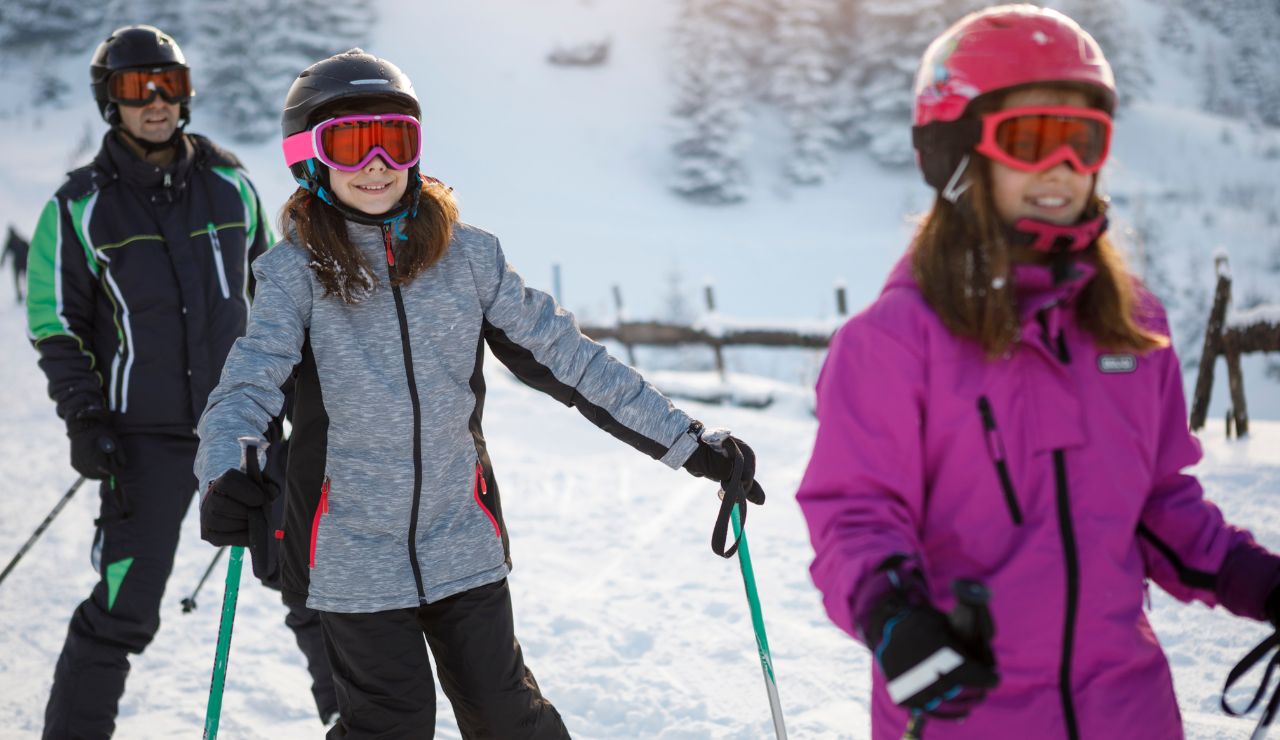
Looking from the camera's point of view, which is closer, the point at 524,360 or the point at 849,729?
the point at 524,360

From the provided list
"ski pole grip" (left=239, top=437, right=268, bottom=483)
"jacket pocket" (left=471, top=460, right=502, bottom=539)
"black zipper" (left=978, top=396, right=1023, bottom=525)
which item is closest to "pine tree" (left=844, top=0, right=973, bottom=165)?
"jacket pocket" (left=471, top=460, right=502, bottom=539)

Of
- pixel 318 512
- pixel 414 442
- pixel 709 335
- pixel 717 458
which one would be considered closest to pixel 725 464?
pixel 717 458

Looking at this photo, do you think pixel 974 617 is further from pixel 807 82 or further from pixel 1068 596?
pixel 807 82

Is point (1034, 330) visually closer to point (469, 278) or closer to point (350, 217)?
point (469, 278)

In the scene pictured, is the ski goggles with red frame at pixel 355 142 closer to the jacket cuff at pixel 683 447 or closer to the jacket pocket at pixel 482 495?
the jacket pocket at pixel 482 495

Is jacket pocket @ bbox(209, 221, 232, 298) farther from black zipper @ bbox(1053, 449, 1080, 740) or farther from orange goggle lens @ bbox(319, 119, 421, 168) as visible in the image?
black zipper @ bbox(1053, 449, 1080, 740)

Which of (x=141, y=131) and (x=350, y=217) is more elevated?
(x=141, y=131)

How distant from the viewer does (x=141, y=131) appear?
138 inches

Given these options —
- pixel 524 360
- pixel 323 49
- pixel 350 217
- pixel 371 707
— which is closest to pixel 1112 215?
pixel 524 360

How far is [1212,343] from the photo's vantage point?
7.86 m

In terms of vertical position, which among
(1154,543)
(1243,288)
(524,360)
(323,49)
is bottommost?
(1243,288)

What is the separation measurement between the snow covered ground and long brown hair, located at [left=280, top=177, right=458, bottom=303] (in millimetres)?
2036

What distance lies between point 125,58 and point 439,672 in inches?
101

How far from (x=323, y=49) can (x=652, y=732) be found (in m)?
36.3
